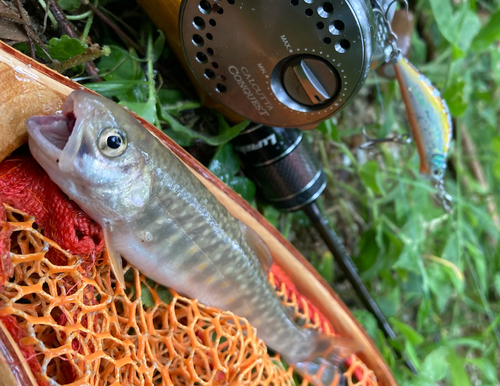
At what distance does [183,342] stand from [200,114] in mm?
623

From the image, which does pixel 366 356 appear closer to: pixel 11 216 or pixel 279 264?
pixel 279 264

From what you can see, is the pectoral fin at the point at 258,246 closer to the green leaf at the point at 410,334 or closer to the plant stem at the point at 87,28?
the plant stem at the point at 87,28

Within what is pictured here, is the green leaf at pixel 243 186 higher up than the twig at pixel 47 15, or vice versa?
the twig at pixel 47 15

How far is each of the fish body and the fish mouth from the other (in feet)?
→ 2.47

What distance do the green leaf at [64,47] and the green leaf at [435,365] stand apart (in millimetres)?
1489

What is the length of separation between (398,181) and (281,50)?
116 cm

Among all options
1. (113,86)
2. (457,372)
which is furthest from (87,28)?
(457,372)

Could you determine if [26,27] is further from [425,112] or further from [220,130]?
[425,112]

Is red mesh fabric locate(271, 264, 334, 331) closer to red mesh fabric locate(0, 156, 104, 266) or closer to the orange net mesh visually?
the orange net mesh

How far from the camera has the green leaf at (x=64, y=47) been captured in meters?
0.75

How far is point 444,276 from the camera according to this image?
68.0 inches

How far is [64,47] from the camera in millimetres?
762

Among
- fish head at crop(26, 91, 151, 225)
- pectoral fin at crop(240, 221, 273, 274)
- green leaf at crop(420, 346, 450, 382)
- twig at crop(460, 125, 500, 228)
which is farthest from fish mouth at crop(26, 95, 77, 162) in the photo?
twig at crop(460, 125, 500, 228)

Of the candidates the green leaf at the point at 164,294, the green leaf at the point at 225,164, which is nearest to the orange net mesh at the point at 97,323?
the green leaf at the point at 164,294
